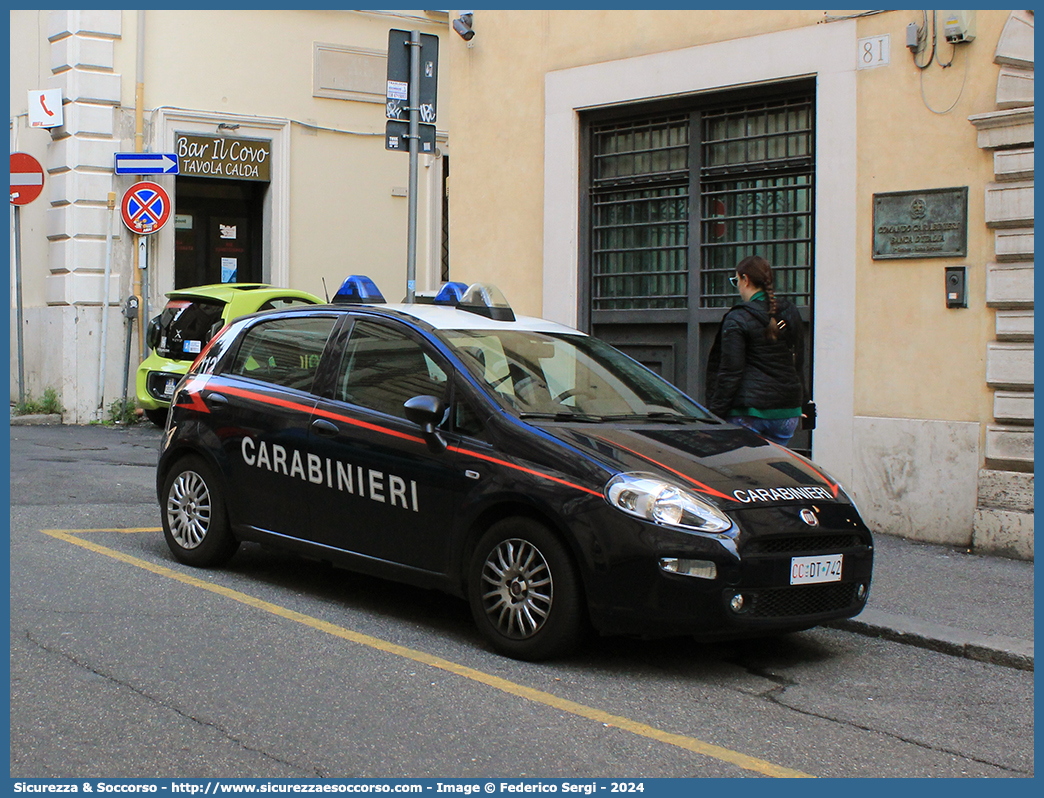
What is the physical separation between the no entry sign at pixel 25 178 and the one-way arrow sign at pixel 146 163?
38.9 inches

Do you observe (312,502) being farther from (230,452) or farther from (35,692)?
(35,692)

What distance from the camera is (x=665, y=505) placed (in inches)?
207

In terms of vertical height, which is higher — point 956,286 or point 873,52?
point 873,52

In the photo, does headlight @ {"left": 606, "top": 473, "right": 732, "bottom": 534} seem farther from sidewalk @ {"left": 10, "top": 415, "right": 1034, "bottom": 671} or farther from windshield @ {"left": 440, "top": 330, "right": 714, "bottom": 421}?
sidewalk @ {"left": 10, "top": 415, "right": 1034, "bottom": 671}

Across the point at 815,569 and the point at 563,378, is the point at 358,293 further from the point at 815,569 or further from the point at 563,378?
the point at 815,569

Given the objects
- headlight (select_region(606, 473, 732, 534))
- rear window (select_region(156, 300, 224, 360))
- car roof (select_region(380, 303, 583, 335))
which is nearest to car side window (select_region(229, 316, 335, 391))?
car roof (select_region(380, 303, 583, 335))

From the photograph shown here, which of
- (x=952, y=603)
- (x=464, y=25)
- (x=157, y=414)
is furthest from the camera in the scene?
(x=157, y=414)

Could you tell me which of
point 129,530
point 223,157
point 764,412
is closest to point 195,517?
point 129,530

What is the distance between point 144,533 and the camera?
27.3ft

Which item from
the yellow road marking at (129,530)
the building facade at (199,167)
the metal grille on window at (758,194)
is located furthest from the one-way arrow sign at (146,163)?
the yellow road marking at (129,530)

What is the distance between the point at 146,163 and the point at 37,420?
141 inches

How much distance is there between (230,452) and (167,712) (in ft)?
8.23

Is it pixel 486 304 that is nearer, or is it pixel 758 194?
pixel 486 304

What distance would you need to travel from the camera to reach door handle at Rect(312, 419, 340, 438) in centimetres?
634
